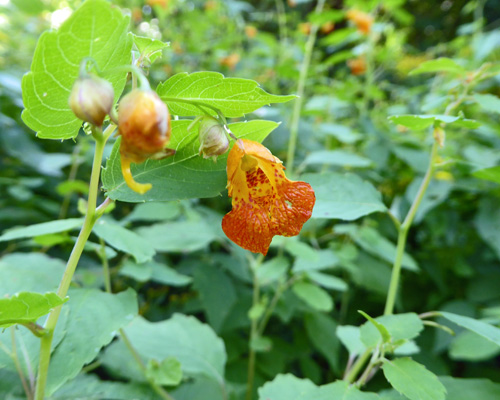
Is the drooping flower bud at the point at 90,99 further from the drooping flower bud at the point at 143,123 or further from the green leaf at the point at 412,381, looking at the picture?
the green leaf at the point at 412,381

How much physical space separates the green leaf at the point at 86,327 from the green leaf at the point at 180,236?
0.44m

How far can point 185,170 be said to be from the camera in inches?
21.2

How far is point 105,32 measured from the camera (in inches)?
16.6

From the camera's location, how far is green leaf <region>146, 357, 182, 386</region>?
2.48ft

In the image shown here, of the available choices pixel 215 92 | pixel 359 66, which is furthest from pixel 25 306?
pixel 359 66

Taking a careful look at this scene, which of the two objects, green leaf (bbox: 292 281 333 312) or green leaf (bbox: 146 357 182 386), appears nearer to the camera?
green leaf (bbox: 146 357 182 386)

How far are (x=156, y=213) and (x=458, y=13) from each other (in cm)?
589

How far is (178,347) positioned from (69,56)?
76 cm

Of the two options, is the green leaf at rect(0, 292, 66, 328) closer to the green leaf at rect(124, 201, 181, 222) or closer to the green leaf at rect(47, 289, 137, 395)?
the green leaf at rect(47, 289, 137, 395)

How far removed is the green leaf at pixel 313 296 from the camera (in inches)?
42.5

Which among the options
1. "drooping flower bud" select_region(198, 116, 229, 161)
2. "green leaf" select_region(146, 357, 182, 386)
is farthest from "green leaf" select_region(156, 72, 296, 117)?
"green leaf" select_region(146, 357, 182, 386)

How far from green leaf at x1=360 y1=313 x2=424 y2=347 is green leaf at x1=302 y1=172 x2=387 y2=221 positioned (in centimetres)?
19

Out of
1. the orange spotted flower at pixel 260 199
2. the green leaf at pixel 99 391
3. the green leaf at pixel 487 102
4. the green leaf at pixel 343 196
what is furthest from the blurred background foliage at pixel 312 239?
the orange spotted flower at pixel 260 199

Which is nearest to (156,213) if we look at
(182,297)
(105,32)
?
(182,297)
